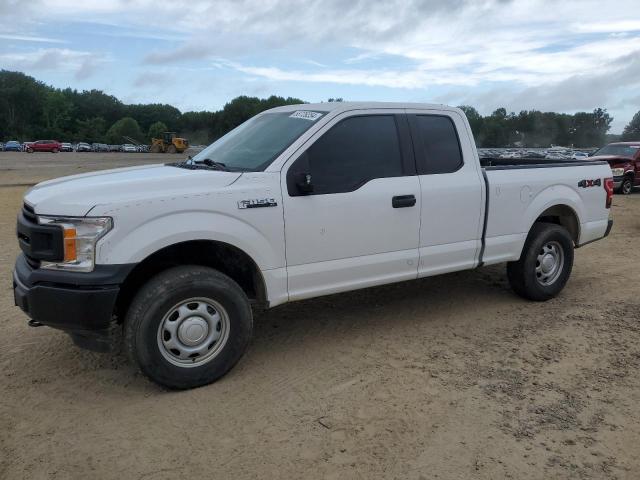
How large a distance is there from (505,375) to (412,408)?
2.95 feet

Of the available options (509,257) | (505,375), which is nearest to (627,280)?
(509,257)

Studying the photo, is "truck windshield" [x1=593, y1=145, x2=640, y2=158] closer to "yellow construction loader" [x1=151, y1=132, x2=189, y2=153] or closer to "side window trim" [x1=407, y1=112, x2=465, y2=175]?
"side window trim" [x1=407, y1=112, x2=465, y2=175]

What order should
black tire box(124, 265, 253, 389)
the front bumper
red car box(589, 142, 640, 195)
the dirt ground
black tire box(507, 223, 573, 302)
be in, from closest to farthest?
the dirt ground
the front bumper
black tire box(124, 265, 253, 389)
black tire box(507, 223, 573, 302)
red car box(589, 142, 640, 195)

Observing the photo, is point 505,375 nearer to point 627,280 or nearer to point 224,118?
point 627,280

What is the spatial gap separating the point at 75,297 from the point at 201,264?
1.02 m

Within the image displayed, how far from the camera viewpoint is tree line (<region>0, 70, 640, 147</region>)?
94.2 m

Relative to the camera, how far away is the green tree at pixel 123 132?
116 meters

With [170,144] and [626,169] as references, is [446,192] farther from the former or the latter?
[170,144]

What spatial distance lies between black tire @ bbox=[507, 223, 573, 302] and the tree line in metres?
81.5

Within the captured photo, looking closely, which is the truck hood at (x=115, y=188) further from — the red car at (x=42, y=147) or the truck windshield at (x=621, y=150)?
the red car at (x=42, y=147)

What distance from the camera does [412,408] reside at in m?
3.64

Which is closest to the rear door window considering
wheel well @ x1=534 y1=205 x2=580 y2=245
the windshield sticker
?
the windshield sticker

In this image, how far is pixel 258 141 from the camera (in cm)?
467

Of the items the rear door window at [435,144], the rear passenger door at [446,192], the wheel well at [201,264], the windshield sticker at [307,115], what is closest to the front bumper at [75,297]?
the wheel well at [201,264]
